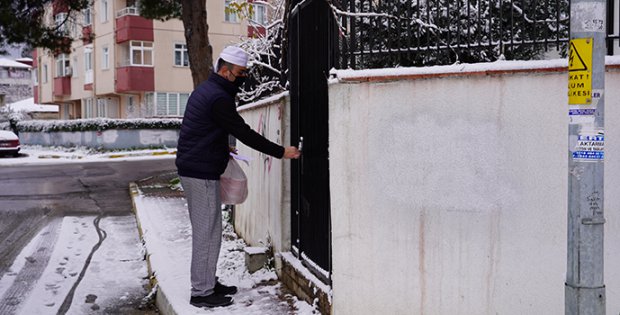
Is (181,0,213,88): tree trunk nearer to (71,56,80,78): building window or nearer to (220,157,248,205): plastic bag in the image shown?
(220,157,248,205): plastic bag

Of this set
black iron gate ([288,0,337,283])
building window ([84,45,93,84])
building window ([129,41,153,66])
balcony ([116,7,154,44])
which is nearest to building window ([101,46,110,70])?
building window ([84,45,93,84])

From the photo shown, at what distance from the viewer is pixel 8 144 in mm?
27250

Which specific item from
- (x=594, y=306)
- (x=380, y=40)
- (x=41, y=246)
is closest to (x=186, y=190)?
(x=380, y=40)

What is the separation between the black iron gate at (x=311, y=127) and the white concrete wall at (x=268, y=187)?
0.30ft

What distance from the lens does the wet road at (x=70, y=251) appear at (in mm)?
6043

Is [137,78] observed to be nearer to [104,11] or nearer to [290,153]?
[104,11]

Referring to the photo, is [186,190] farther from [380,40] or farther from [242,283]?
[380,40]

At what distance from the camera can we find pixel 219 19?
3441cm

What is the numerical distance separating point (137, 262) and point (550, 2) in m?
5.65

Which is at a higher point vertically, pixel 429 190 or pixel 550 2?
pixel 550 2

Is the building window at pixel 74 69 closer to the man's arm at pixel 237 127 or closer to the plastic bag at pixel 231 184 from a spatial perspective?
the plastic bag at pixel 231 184

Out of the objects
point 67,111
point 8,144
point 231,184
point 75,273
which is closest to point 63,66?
point 67,111

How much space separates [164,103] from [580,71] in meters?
33.1

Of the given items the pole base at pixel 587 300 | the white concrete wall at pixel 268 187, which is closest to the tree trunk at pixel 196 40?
the white concrete wall at pixel 268 187
